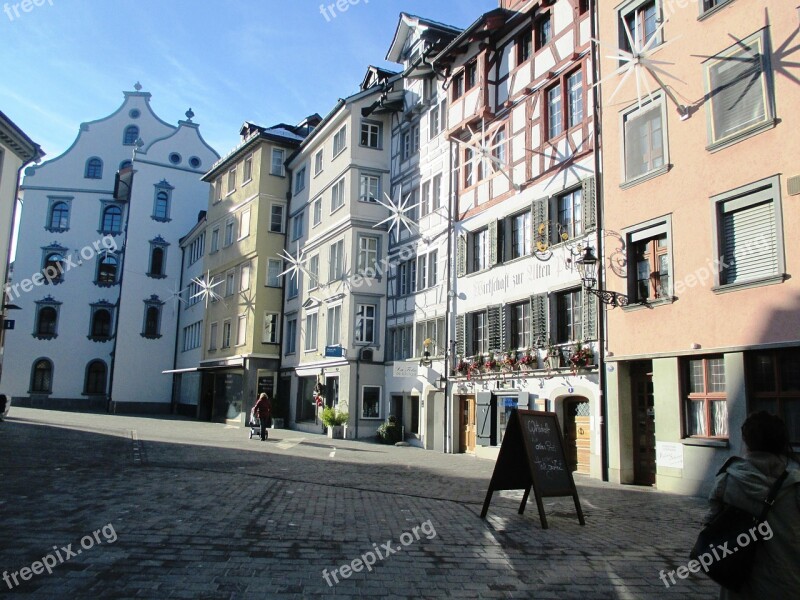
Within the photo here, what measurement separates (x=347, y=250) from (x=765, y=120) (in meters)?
19.9

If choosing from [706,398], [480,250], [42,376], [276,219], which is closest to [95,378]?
[42,376]

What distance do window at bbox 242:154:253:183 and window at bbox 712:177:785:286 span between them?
97.8ft

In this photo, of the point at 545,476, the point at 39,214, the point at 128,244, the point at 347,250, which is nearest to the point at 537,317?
Result: the point at 545,476

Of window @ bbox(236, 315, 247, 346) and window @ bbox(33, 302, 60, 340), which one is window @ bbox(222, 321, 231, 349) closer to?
window @ bbox(236, 315, 247, 346)

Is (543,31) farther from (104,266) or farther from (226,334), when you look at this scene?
(104,266)

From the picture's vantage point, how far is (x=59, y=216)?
5050cm

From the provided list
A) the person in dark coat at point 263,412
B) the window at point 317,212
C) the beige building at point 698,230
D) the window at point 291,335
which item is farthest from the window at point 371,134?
the beige building at point 698,230

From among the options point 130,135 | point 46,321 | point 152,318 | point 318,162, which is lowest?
point 46,321

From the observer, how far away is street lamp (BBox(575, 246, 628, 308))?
1603 cm

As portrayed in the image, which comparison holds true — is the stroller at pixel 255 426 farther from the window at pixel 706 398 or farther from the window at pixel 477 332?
the window at pixel 706 398

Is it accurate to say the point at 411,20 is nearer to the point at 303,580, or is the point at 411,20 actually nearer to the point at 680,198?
the point at 680,198

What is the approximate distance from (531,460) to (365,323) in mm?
21094

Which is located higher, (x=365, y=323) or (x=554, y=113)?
(x=554, y=113)

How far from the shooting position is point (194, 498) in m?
10.5
